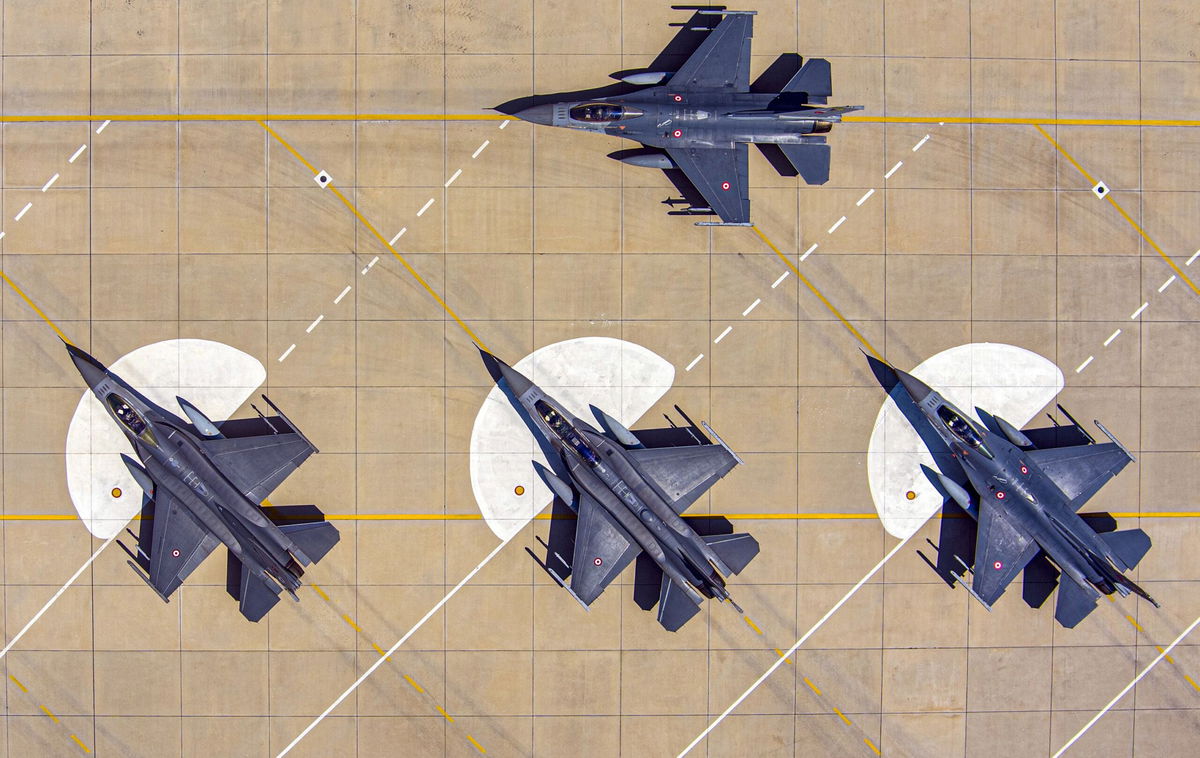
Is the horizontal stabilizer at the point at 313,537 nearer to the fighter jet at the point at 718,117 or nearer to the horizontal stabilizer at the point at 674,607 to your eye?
the horizontal stabilizer at the point at 674,607

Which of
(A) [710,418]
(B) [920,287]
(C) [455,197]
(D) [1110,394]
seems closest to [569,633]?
(A) [710,418]

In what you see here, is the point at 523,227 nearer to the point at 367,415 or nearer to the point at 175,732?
the point at 367,415

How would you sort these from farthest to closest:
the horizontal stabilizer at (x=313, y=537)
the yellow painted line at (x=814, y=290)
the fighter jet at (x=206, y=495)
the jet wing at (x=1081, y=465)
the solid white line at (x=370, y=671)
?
the yellow painted line at (x=814, y=290)
the solid white line at (x=370, y=671)
the jet wing at (x=1081, y=465)
the horizontal stabilizer at (x=313, y=537)
the fighter jet at (x=206, y=495)

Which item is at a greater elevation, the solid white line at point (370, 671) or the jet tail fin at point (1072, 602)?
the jet tail fin at point (1072, 602)

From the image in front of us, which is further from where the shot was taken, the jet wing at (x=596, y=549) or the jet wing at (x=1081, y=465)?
the jet wing at (x=1081, y=465)

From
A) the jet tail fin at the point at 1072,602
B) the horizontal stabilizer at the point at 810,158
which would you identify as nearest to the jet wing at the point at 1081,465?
the jet tail fin at the point at 1072,602

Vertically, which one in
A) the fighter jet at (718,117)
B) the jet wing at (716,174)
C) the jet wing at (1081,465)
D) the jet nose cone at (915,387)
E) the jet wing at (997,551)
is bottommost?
the jet wing at (997,551)

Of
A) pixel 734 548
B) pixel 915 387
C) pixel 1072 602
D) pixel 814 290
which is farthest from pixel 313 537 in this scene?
pixel 1072 602

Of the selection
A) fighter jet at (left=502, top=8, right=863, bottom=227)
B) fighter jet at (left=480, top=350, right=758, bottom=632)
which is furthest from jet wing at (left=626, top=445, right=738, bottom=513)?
fighter jet at (left=502, top=8, right=863, bottom=227)
